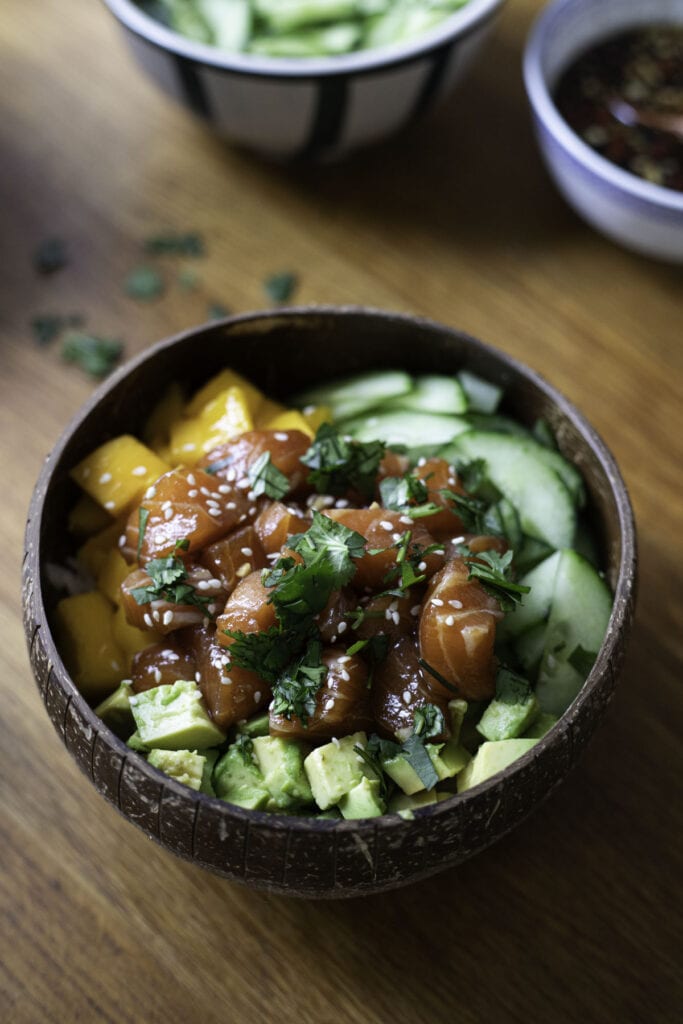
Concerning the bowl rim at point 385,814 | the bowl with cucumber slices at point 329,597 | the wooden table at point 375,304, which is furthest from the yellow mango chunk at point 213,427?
the wooden table at point 375,304

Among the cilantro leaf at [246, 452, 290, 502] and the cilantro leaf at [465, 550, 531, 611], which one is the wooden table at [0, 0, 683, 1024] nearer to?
the cilantro leaf at [465, 550, 531, 611]

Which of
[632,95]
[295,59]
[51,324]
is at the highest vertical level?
[632,95]

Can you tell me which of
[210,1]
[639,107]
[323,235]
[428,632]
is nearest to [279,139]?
[323,235]

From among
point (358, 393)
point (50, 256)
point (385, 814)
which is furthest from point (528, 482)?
point (50, 256)

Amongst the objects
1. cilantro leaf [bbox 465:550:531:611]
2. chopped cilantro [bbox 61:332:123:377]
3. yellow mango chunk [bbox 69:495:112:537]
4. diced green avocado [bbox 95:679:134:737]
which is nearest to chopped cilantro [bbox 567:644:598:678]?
cilantro leaf [bbox 465:550:531:611]

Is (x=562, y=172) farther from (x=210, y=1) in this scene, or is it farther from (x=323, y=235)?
(x=210, y=1)

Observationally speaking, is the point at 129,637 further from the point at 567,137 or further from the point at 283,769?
the point at 567,137

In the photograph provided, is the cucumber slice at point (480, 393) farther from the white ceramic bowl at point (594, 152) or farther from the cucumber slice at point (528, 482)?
the white ceramic bowl at point (594, 152)
